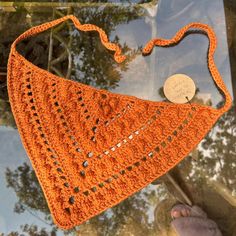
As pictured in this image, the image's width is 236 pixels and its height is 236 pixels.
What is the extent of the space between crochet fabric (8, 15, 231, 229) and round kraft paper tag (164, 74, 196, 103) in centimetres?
7

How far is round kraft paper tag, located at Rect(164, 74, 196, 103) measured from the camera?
979 mm

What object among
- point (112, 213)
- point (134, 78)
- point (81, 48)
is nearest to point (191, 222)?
point (112, 213)

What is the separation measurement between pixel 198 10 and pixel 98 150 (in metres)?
0.50

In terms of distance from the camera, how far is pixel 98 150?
A: 900 mm

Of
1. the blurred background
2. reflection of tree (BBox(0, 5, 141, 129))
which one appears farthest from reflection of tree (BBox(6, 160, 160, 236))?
reflection of tree (BBox(0, 5, 141, 129))

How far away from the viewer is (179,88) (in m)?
0.99

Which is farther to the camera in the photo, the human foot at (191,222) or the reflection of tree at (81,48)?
the reflection of tree at (81,48)

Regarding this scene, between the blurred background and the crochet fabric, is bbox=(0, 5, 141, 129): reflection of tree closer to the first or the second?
the blurred background

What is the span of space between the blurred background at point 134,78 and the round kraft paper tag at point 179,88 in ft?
0.07

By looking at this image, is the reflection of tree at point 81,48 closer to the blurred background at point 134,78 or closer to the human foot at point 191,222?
the blurred background at point 134,78

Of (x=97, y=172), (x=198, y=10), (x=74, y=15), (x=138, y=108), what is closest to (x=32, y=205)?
(x=97, y=172)

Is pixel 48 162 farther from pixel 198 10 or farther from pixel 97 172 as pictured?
pixel 198 10

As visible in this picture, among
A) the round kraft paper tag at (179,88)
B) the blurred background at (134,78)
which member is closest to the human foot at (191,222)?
the blurred background at (134,78)

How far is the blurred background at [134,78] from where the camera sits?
3.20ft
